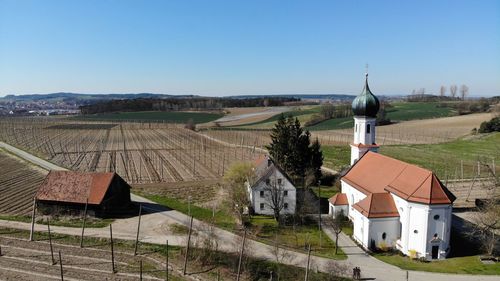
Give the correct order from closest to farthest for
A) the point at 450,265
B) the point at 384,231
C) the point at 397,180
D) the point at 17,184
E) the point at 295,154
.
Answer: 1. the point at 450,265
2. the point at 384,231
3. the point at 397,180
4. the point at 295,154
5. the point at 17,184

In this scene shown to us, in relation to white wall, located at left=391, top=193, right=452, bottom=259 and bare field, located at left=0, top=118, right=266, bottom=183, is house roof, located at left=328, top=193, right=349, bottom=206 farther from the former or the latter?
bare field, located at left=0, top=118, right=266, bottom=183

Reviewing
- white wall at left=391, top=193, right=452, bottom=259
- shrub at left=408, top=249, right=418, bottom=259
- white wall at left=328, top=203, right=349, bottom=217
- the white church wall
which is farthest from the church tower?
shrub at left=408, top=249, right=418, bottom=259

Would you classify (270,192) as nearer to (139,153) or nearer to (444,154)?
(139,153)

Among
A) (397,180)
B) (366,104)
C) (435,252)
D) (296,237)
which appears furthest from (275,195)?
(435,252)

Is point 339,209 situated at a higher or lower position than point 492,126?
lower

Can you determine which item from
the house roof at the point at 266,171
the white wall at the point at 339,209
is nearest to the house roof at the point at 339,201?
the white wall at the point at 339,209
